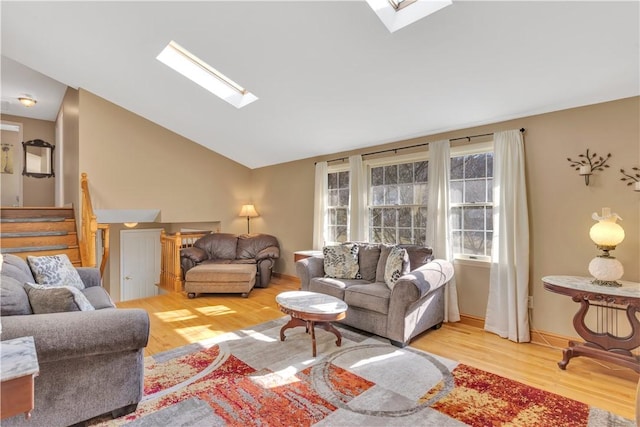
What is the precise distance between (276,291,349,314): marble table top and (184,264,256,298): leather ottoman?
1724 mm

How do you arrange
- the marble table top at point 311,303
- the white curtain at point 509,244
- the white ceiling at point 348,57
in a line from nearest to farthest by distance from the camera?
the white ceiling at point 348,57, the marble table top at point 311,303, the white curtain at point 509,244

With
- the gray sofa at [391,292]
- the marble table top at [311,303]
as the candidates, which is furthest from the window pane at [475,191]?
the marble table top at [311,303]

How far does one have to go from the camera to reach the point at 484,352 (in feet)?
9.09

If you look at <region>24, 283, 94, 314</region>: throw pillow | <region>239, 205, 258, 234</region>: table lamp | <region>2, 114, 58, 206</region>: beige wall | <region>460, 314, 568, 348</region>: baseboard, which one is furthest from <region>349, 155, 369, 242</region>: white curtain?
<region>2, 114, 58, 206</region>: beige wall

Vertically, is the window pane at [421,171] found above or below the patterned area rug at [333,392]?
above

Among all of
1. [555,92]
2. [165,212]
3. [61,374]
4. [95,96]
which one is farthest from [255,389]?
[95,96]

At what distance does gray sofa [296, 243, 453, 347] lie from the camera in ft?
9.27

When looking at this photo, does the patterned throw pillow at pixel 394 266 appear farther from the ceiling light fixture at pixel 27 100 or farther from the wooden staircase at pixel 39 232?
the ceiling light fixture at pixel 27 100

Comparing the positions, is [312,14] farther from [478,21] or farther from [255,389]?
[255,389]

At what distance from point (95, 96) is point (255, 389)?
4.85 meters

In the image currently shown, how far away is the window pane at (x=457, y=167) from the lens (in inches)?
141

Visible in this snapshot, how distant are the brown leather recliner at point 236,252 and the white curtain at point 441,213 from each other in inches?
107

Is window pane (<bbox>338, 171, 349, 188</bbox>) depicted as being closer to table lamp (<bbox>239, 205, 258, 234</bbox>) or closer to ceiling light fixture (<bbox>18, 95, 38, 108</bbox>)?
table lamp (<bbox>239, 205, 258, 234</bbox>)

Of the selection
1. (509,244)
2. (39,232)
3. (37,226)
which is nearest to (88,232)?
(39,232)
